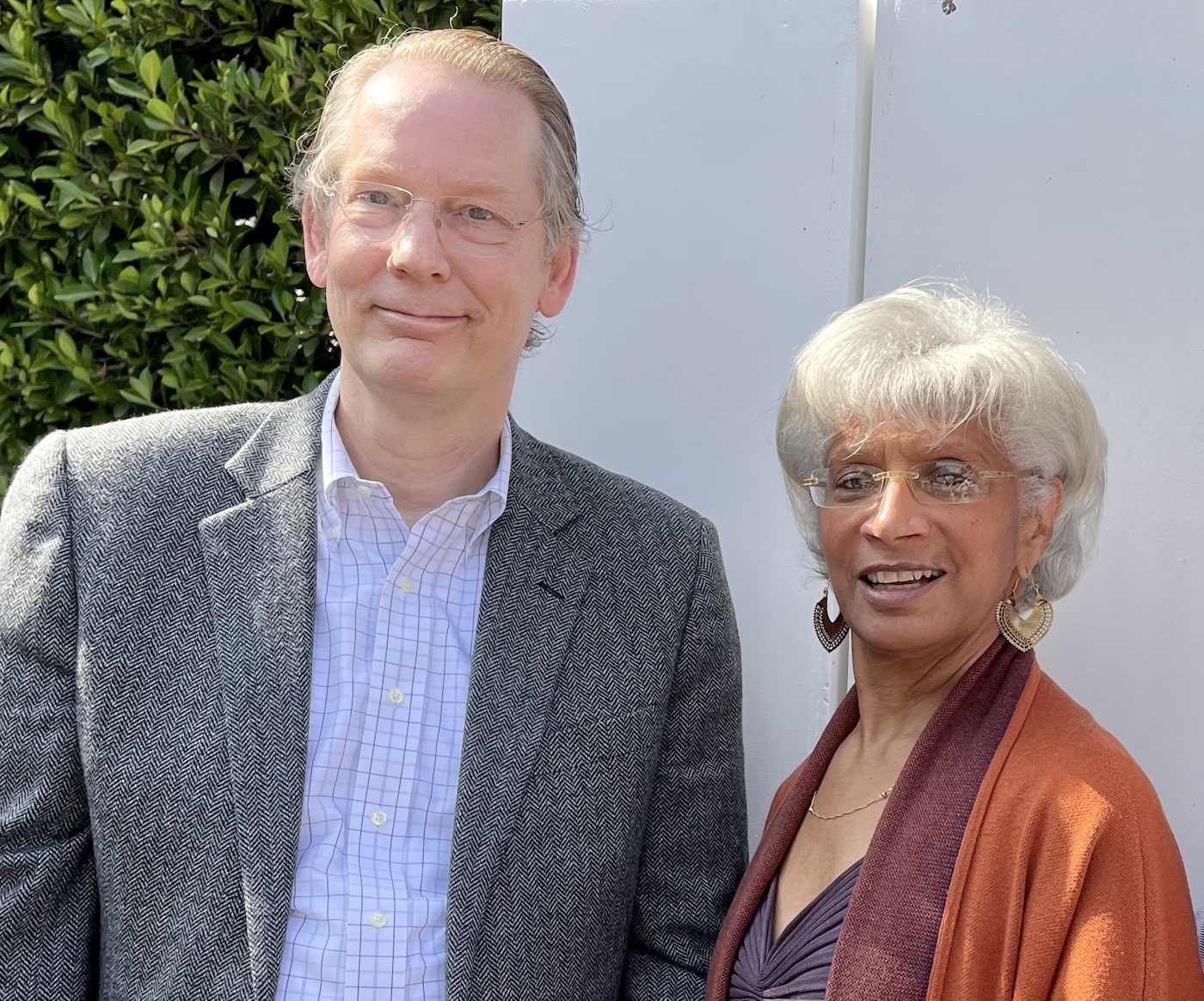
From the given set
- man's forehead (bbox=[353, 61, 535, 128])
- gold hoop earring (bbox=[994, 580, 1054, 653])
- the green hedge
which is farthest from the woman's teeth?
the green hedge

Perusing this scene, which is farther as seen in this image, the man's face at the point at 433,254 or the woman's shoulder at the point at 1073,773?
the man's face at the point at 433,254

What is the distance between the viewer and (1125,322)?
2.68m

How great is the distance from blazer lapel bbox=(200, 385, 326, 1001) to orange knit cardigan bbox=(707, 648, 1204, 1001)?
860 mm

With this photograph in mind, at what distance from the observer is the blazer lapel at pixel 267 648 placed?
6.66 ft

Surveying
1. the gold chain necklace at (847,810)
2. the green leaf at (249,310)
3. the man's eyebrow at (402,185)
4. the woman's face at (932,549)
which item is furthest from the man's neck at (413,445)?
the green leaf at (249,310)

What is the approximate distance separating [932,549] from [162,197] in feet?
7.76

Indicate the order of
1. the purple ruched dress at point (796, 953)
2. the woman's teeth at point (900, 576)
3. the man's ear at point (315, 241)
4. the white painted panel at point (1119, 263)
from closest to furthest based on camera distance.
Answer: the purple ruched dress at point (796, 953) → the woman's teeth at point (900, 576) → the man's ear at point (315, 241) → the white painted panel at point (1119, 263)

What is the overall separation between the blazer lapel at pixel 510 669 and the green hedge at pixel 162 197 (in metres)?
1.37

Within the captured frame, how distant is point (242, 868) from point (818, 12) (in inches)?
81.3

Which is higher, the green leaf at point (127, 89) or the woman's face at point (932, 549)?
the green leaf at point (127, 89)

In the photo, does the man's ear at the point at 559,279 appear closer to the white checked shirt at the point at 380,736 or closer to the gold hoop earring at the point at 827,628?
the white checked shirt at the point at 380,736

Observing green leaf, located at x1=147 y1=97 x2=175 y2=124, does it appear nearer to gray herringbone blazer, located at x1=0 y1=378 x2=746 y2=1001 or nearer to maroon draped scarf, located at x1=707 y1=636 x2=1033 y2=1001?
gray herringbone blazer, located at x1=0 y1=378 x2=746 y2=1001

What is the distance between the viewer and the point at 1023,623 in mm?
2297

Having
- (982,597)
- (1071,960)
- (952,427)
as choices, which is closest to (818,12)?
(952,427)
